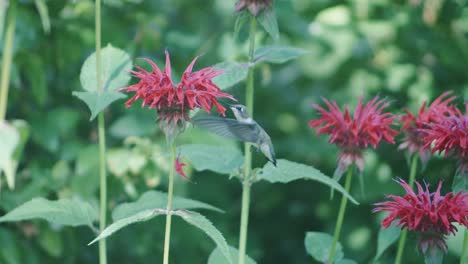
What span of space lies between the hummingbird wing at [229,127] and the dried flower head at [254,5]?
0.25 meters

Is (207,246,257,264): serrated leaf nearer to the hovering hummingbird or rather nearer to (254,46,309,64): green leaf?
the hovering hummingbird

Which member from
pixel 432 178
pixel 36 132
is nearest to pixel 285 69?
pixel 432 178

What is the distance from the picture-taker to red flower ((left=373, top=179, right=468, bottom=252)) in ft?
4.24

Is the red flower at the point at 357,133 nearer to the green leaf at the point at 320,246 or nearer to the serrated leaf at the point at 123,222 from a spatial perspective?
the green leaf at the point at 320,246

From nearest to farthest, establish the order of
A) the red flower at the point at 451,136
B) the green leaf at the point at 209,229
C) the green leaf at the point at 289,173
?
the green leaf at the point at 209,229, the green leaf at the point at 289,173, the red flower at the point at 451,136

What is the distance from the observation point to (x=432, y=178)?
264 cm

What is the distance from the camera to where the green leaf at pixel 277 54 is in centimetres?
144

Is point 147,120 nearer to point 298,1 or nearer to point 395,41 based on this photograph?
point 395,41

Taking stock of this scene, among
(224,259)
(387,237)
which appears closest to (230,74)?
(224,259)

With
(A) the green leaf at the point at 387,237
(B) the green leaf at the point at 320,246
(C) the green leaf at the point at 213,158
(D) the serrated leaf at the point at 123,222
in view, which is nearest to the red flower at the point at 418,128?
(A) the green leaf at the point at 387,237

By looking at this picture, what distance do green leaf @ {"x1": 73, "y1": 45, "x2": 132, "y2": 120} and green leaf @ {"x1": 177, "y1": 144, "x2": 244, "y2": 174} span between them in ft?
0.60

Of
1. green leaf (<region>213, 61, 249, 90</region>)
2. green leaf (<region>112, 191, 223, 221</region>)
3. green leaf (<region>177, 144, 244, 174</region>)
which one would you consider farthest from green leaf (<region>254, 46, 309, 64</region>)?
green leaf (<region>112, 191, 223, 221</region>)

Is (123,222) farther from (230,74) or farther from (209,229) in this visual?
(230,74)

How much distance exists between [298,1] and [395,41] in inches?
28.1
